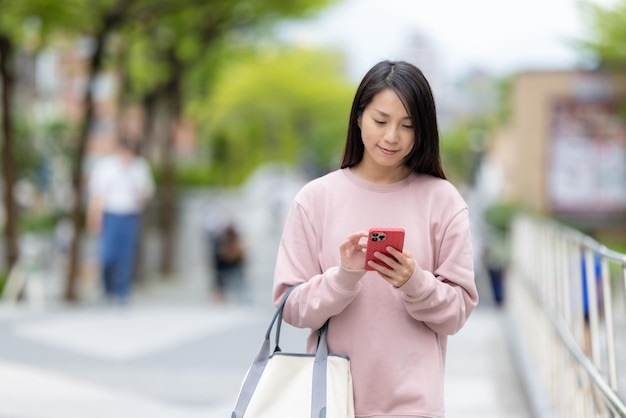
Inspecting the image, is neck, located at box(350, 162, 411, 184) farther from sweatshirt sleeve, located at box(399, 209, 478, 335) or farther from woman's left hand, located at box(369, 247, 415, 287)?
woman's left hand, located at box(369, 247, 415, 287)

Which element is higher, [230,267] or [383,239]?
[230,267]

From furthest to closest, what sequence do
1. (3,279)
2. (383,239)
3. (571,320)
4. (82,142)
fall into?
(3,279) < (82,142) < (571,320) < (383,239)

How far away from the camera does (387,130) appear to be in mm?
2918

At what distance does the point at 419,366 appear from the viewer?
2918mm

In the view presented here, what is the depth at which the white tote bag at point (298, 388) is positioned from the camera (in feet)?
9.11

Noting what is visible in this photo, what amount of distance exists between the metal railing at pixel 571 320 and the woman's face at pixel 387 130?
0.70 meters

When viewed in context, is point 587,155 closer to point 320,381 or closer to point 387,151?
point 387,151

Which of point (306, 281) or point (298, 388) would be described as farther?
point (306, 281)

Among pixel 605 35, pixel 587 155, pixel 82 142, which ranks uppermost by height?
pixel 605 35

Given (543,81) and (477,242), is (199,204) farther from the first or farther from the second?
(477,242)

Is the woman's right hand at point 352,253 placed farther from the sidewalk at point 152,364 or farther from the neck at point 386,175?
the sidewalk at point 152,364

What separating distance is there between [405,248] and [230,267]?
45.8ft

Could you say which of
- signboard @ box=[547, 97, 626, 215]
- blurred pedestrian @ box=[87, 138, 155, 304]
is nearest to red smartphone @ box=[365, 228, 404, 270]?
blurred pedestrian @ box=[87, 138, 155, 304]

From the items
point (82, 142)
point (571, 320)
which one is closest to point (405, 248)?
point (571, 320)
